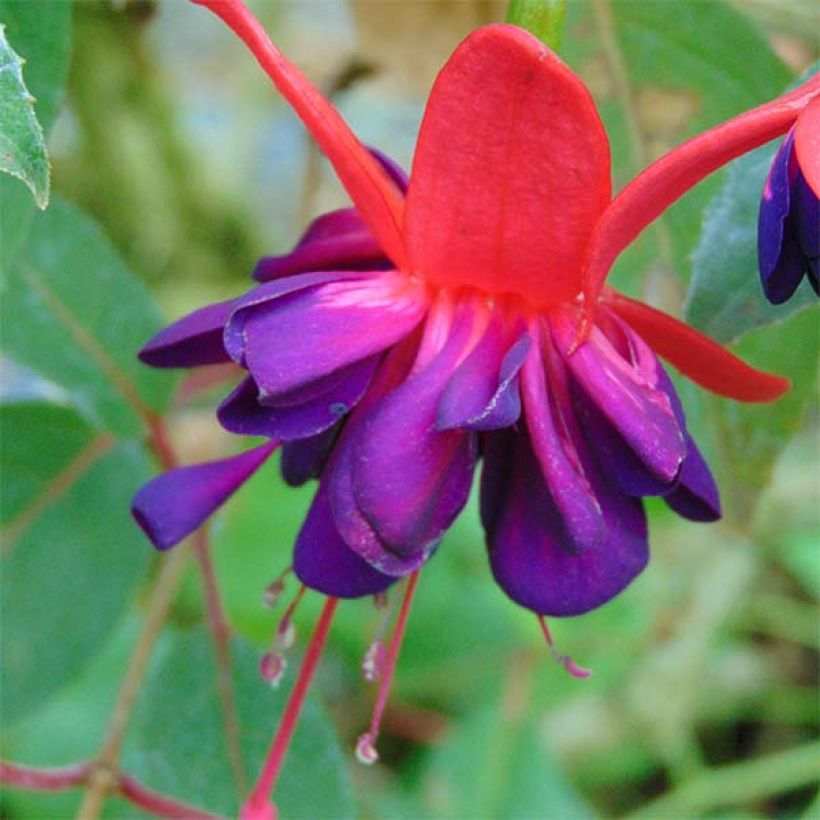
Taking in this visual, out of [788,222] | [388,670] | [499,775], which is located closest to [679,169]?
[788,222]

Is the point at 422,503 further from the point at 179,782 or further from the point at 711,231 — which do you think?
the point at 179,782

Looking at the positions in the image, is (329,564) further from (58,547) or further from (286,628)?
(58,547)

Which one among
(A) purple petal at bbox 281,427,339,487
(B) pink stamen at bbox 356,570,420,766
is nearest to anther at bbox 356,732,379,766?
(B) pink stamen at bbox 356,570,420,766

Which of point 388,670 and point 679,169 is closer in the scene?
point 679,169

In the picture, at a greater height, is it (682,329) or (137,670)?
(682,329)

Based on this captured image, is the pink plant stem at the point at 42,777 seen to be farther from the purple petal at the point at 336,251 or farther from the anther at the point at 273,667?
the purple petal at the point at 336,251

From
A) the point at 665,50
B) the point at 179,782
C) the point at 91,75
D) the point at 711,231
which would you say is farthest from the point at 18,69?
the point at 91,75

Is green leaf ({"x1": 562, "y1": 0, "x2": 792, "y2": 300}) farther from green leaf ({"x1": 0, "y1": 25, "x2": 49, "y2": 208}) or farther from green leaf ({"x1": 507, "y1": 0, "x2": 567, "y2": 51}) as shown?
green leaf ({"x1": 0, "y1": 25, "x2": 49, "y2": 208})
